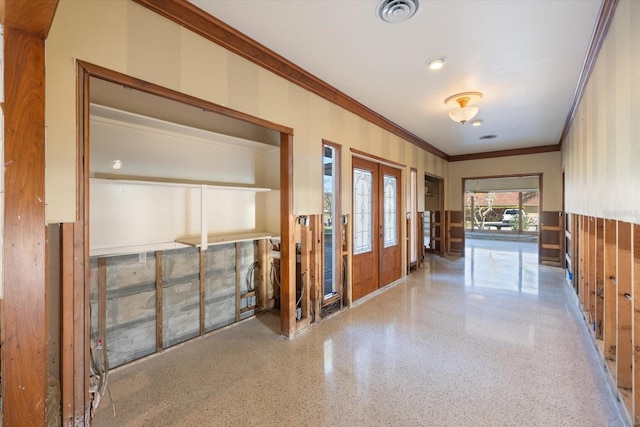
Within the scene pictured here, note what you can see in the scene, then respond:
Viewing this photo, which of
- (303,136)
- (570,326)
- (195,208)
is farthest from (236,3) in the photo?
(570,326)

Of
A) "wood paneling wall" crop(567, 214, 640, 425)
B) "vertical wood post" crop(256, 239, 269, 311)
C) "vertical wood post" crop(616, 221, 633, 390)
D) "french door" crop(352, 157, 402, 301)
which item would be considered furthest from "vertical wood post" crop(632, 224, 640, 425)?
"vertical wood post" crop(256, 239, 269, 311)

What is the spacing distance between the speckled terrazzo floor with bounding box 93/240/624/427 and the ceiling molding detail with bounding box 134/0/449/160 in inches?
112

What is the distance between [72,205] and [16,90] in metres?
0.70

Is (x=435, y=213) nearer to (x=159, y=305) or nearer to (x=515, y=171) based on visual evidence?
(x=515, y=171)

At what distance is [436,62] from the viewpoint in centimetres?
278

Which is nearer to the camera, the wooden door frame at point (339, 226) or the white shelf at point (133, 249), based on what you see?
the white shelf at point (133, 249)

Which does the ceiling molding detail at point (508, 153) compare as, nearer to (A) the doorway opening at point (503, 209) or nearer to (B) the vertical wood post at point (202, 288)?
(A) the doorway opening at point (503, 209)

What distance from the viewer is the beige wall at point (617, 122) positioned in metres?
1.61

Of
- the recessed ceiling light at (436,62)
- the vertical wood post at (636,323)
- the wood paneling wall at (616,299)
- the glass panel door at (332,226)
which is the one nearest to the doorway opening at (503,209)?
the wood paneling wall at (616,299)

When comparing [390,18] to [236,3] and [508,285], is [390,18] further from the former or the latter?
[508,285]

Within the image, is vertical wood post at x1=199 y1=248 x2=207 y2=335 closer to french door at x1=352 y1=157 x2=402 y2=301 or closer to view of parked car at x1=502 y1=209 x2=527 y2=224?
french door at x1=352 y1=157 x2=402 y2=301

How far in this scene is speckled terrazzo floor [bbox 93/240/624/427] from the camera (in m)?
1.91

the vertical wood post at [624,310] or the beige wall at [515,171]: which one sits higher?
the beige wall at [515,171]

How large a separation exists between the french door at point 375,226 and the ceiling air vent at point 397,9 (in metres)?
2.20
